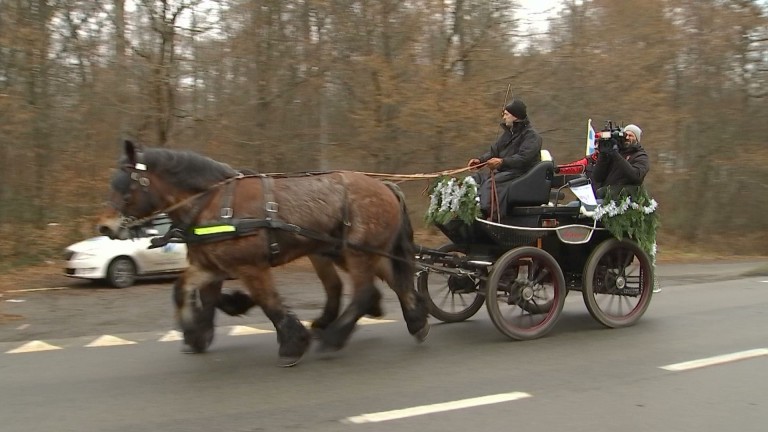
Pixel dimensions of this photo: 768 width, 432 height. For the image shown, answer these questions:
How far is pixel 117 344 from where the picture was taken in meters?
6.83

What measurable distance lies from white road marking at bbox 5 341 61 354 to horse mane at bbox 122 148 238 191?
2.29 meters

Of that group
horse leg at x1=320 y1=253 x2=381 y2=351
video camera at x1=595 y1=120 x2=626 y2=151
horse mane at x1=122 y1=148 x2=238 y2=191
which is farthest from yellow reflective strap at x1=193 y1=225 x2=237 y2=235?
video camera at x1=595 y1=120 x2=626 y2=151

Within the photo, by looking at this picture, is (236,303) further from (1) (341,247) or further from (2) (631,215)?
(2) (631,215)

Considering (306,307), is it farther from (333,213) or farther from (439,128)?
(439,128)

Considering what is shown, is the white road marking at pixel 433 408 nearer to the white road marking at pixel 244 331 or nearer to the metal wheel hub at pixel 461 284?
the metal wheel hub at pixel 461 284

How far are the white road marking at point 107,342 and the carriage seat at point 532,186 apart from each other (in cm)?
409

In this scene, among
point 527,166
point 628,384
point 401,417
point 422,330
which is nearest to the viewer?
point 401,417

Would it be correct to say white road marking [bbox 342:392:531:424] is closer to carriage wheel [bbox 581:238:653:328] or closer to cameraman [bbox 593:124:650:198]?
carriage wheel [bbox 581:238:653:328]

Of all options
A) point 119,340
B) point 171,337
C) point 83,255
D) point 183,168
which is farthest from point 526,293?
point 83,255

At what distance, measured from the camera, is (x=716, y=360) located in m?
6.07

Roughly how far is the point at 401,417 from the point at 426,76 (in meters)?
11.3

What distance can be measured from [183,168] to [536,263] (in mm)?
3510

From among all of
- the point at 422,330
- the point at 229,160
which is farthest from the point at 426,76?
the point at 422,330

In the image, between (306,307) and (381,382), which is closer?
(381,382)
